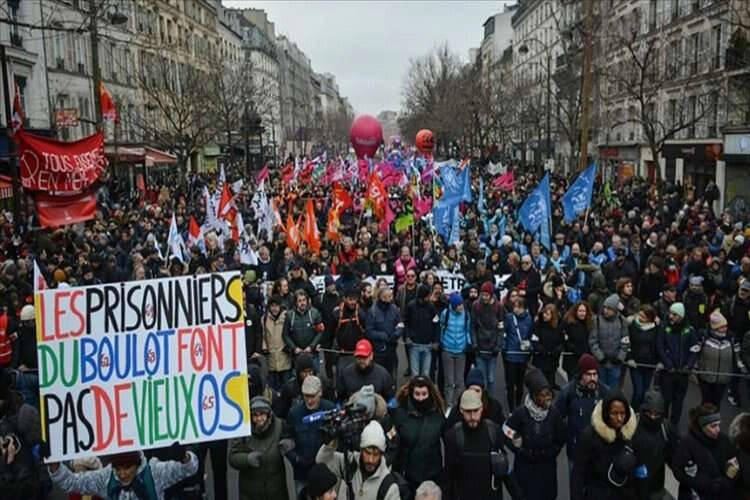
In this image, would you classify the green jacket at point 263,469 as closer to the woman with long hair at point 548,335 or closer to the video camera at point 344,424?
the video camera at point 344,424

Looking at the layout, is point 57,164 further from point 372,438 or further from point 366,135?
point 366,135

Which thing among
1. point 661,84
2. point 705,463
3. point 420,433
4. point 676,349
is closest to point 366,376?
point 420,433

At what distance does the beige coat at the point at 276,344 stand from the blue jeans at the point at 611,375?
3.49m

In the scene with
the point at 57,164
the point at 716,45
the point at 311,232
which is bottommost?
the point at 311,232

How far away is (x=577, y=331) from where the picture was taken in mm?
8047

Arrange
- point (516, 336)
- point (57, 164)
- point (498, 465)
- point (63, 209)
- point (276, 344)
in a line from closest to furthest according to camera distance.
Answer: point (498, 465) → point (276, 344) → point (516, 336) → point (57, 164) → point (63, 209)

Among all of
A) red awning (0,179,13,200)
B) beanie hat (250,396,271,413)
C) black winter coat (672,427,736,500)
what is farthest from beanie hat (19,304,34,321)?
red awning (0,179,13,200)

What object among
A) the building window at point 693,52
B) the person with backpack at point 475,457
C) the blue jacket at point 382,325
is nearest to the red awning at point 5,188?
the blue jacket at point 382,325

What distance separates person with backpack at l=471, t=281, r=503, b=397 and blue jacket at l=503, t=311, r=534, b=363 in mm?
94

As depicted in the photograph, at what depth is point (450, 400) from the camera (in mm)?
8672

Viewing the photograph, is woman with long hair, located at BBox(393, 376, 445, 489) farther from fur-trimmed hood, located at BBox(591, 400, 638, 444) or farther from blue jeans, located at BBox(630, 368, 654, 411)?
blue jeans, located at BBox(630, 368, 654, 411)

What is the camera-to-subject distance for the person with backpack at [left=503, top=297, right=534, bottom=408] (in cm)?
831

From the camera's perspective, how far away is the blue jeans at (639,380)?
788 cm

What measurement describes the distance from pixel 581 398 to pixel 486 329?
2570 mm
